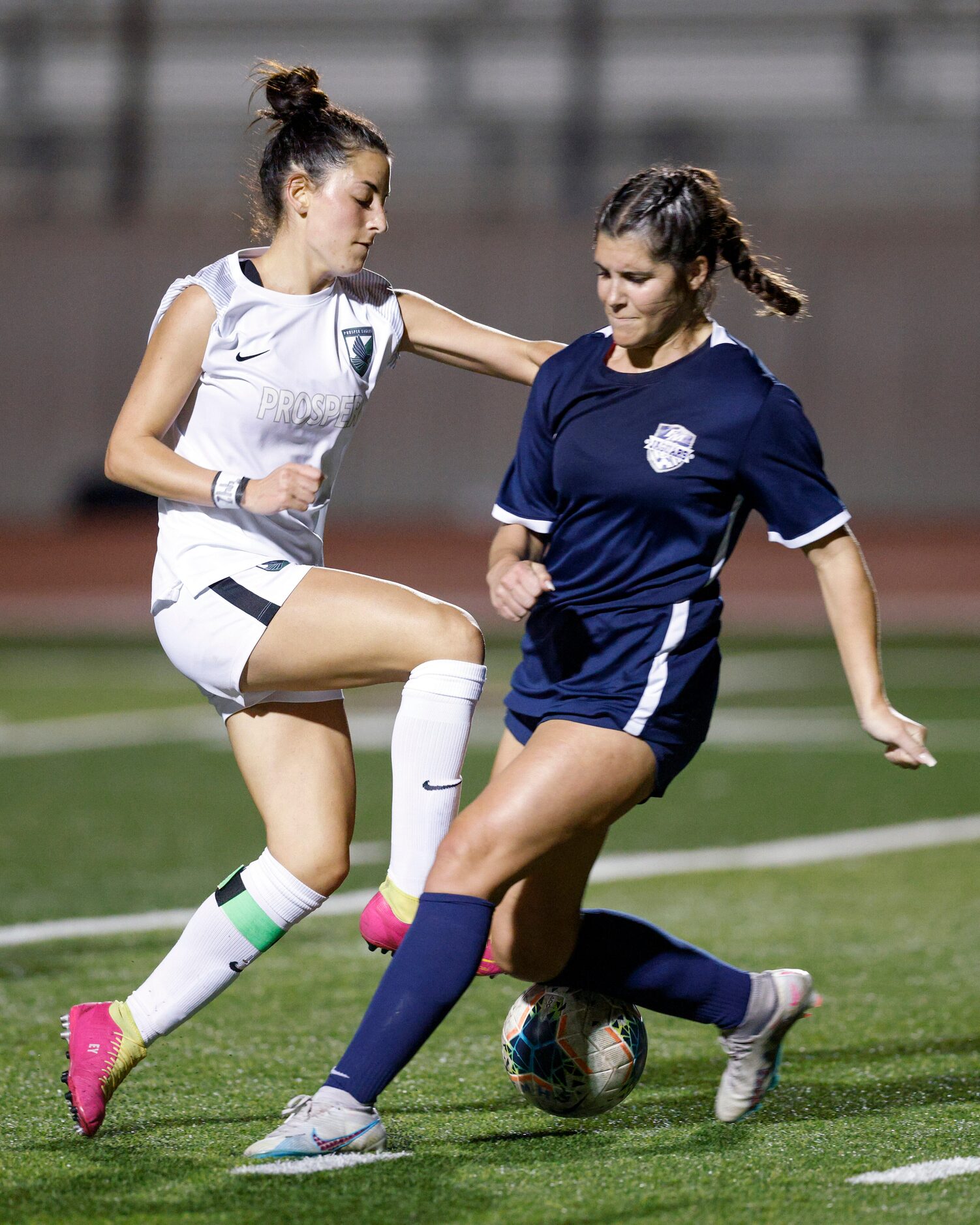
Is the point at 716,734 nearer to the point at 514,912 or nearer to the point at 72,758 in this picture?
the point at 72,758

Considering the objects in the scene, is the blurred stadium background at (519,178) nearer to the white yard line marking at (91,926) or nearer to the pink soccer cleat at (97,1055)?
the white yard line marking at (91,926)

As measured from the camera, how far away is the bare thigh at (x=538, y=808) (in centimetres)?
298

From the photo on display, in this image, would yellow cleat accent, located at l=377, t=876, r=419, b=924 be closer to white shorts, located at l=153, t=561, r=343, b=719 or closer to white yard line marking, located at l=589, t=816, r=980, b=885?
white shorts, located at l=153, t=561, r=343, b=719

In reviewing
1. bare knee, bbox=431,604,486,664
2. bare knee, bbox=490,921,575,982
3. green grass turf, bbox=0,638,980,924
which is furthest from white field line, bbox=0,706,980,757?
bare knee, bbox=431,604,486,664

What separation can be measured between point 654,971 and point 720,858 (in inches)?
137

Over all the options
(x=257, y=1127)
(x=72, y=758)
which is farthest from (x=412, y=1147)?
(x=72, y=758)

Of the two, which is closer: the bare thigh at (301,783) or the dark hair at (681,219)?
the dark hair at (681,219)

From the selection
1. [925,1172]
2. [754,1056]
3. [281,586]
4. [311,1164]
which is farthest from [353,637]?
[925,1172]

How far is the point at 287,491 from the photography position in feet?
9.95

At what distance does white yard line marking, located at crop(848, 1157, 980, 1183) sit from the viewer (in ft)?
9.93

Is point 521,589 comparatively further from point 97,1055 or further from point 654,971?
point 97,1055

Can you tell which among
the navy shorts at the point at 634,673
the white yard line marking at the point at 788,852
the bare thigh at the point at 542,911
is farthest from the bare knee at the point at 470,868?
the white yard line marking at the point at 788,852

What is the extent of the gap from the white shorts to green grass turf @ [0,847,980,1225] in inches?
37.5

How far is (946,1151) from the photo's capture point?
3211 mm
